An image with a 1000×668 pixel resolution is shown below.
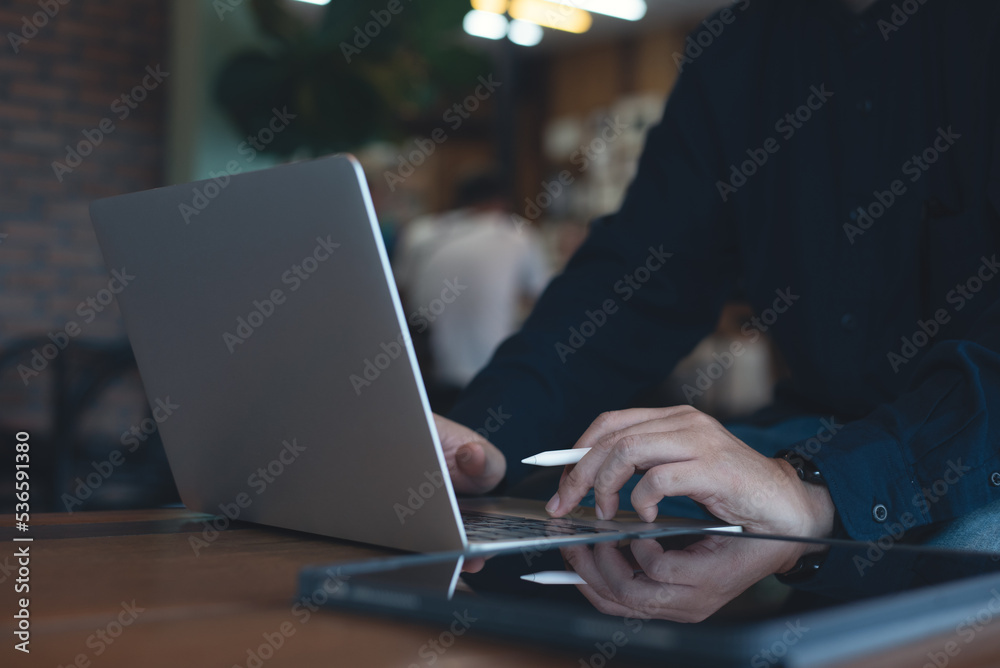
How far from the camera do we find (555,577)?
454 millimetres

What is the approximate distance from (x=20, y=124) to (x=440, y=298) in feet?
6.80

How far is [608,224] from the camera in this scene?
1258mm

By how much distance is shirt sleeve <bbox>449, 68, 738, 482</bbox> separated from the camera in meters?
1.12

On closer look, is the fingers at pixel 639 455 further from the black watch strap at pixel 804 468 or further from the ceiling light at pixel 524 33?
the ceiling light at pixel 524 33

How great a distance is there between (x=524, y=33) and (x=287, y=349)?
257 inches

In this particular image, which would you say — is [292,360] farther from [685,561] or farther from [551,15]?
[551,15]

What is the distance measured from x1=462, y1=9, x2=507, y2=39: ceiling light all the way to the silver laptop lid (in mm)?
5768

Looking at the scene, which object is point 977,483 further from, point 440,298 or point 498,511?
point 440,298

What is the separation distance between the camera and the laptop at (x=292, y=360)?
502 mm

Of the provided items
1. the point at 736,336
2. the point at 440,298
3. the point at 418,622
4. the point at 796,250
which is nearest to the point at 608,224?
the point at 796,250

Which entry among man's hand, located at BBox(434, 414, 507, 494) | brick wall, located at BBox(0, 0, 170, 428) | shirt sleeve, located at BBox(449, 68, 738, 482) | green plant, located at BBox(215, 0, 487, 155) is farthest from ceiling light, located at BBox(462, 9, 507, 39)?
man's hand, located at BBox(434, 414, 507, 494)

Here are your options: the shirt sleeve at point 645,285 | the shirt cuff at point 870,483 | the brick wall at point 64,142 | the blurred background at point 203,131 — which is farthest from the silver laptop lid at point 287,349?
the brick wall at point 64,142

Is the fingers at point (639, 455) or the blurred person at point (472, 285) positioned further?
the blurred person at point (472, 285)

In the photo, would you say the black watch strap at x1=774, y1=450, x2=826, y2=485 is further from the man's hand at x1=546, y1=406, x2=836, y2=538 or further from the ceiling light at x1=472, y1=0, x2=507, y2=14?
the ceiling light at x1=472, y1=0, x2=507, y2=14
